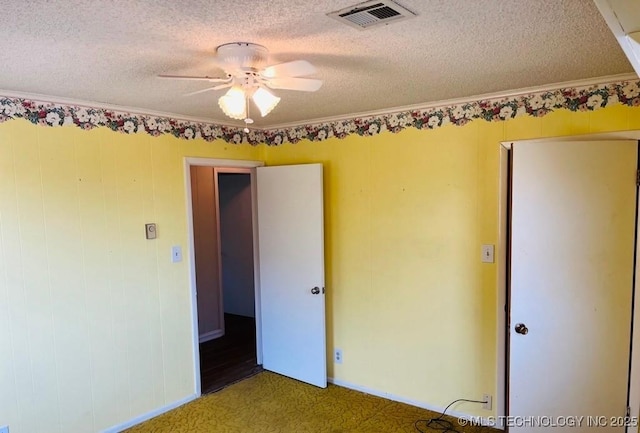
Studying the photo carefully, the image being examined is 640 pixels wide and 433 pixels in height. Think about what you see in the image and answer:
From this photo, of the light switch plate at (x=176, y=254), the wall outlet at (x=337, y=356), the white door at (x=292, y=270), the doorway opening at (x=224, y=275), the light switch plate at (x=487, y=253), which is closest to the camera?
the light switch plate at (x=487, y=253)

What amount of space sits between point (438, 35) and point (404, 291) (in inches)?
81.6

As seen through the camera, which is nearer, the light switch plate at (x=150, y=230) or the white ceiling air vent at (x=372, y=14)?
the white ceiling air vent at (x=372, y=14)

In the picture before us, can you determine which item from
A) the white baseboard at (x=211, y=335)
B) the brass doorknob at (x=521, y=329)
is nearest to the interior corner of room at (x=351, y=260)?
the brass doorknob at (x=521, y=329)

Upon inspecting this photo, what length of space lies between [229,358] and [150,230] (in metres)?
1.81

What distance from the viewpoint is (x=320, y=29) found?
→ 160cm

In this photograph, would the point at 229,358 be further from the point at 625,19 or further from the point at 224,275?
the point at 625,19

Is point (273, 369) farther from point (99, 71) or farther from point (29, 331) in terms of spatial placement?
point (99, 71)

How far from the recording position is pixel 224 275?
19.7 ft

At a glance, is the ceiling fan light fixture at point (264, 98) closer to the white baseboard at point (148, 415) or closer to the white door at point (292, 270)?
the white door at point (292, 270)

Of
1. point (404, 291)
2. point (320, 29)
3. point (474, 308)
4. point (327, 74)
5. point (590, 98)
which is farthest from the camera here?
point (404, 291)

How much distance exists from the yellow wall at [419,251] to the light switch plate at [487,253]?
3 centimetres

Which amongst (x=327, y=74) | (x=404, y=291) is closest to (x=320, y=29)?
(x=327, y=74)

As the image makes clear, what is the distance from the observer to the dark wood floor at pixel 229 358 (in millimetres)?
3842

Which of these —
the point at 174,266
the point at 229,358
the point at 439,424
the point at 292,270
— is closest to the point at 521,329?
the point at 439,424
